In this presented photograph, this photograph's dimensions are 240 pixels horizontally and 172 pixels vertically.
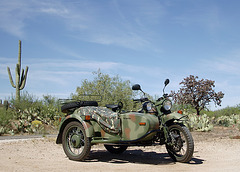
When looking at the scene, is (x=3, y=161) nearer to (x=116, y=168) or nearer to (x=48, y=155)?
(x=48, y=155)

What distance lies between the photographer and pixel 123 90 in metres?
20.7

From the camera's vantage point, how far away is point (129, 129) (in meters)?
6.77

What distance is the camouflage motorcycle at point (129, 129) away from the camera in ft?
21.9

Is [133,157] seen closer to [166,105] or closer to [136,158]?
[136,158]

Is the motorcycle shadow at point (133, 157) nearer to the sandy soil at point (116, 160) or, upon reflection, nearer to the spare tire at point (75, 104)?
the sandy soil at point (116, 160)

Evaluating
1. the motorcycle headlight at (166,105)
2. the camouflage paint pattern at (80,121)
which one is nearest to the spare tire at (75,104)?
the camouflage paint pattern at (80,121)

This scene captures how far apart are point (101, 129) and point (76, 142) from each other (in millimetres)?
710

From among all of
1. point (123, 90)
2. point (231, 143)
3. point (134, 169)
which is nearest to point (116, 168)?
point (134, 169)

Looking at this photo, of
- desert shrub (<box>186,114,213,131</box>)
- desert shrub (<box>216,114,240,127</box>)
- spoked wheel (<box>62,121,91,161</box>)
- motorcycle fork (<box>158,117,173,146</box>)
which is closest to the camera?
motorcycle fork (<box>158,117,173,146</box>)

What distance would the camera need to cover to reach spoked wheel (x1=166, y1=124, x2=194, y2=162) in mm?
6684

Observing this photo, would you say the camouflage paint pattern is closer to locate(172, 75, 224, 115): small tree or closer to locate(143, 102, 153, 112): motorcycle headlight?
locate(143, 102, 153, 112): motorcycle headlight

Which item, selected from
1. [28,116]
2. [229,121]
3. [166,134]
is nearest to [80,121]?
[166,134]

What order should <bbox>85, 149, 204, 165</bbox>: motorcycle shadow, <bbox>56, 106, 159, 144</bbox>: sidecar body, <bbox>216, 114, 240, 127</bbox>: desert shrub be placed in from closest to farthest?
<bbox>56, 106, 159, 144</bbox>: sidecar body, <bbox>85, 149, 204, 165</bbox>: motorcycle shadow, <bbox>216, 114, 240, 127</bbox>: desert shrub

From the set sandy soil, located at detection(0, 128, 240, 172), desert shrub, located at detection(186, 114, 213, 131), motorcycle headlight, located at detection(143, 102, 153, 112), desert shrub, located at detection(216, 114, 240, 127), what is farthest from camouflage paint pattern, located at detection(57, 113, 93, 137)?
desert shrub, located at detection(216, 114, 240, 127)
